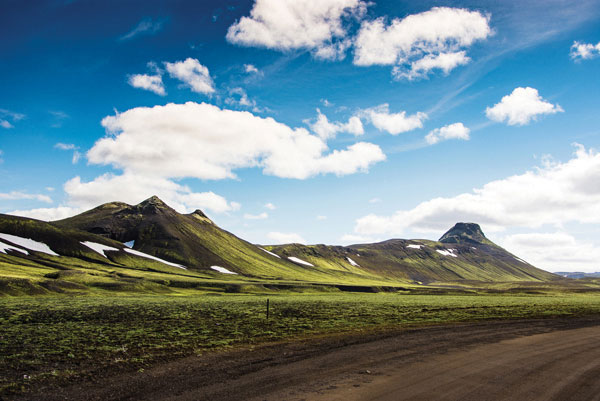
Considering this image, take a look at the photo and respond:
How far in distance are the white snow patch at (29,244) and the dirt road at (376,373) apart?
590ft

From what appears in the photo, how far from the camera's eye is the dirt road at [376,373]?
14148 mm

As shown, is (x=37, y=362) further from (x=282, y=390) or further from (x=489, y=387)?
(x=489, y=387)

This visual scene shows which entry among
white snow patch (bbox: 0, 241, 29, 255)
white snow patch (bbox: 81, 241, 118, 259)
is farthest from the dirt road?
white snow patch (bbox: 81, 241, 118, 259)

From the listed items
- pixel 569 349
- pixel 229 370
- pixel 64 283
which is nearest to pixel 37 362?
pixel 229 370

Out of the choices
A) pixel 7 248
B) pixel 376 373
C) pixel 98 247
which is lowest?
pixel 7 248

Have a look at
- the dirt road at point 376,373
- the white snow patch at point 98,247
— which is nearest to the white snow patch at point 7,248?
the white snow patch at point 98,247

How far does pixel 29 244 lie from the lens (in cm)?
16300

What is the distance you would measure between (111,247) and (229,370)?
662 feet

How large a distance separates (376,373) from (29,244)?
19678cm

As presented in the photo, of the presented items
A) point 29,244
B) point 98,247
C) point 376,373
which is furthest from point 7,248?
point 376,373

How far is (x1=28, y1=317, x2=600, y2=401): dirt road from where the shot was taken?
1415 cm

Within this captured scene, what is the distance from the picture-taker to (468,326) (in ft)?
112

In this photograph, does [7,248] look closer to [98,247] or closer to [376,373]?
[98,247]

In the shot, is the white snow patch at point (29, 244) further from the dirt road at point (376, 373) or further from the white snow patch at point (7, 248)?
the dirt road at point (376, 373)
